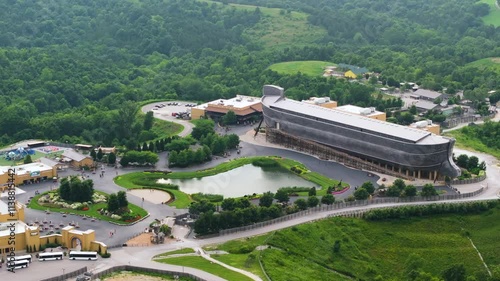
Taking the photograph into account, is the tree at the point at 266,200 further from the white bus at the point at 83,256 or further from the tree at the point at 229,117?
the tree at the point at 229,117

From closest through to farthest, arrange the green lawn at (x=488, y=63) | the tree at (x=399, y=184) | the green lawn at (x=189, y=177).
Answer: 1. the tree at (x=399, y=184)
2. the green lawn at (x=189, y=177)
3. the green lawn at (x=488, y=63)

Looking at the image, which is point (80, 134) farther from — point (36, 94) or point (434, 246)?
point (434, 246)

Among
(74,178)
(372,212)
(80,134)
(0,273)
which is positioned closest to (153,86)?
(80,134)

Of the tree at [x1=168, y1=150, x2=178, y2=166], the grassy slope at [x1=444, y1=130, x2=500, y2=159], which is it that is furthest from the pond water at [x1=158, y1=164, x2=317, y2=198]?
the grassy slope at [x1=444, y1=130, x2=500, y2=159]

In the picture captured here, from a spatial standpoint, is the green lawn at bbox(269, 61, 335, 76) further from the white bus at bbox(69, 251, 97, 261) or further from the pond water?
the white bus at bbox(69, 251, 97, 261)

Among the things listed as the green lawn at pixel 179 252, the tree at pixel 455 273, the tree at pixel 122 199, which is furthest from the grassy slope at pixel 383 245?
the tree at pixel 122 199

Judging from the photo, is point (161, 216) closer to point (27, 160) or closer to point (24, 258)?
point (24, 258)

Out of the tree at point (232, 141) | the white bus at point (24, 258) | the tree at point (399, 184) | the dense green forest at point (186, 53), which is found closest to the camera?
the white bus at point (24, 258)
